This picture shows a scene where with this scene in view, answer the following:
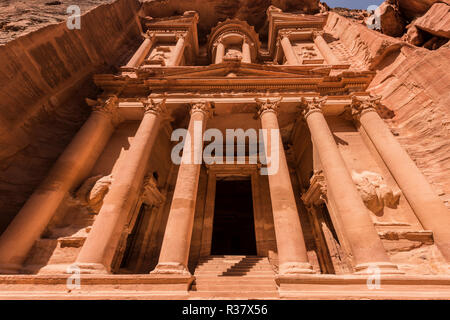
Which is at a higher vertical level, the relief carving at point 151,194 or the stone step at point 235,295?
the relief carving at point 151,194

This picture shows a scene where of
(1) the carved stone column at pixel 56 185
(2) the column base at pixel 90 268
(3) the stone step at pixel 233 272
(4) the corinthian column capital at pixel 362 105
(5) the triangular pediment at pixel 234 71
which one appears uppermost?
(5) the triangular pediment at pixel 234 71

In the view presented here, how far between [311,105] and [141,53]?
47.1ft

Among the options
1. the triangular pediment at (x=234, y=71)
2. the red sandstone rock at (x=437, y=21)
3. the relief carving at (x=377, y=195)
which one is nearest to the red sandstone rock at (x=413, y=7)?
the red sandstone rock at (x=437, y=21)

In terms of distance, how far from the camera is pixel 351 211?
6.73 m

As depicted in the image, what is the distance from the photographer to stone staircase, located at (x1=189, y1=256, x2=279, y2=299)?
4.64 m

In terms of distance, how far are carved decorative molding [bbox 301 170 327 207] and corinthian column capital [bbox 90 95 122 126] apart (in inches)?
411

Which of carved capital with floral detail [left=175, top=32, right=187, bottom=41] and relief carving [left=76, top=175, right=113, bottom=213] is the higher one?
carved capital with floral detail [left=175, top=32, right=187, bottom=41]

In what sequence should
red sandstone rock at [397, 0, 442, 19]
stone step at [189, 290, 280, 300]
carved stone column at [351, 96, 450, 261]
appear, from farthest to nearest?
1. red sandstone rock at [397, 0, 442, 19]
2. carved stone column at [351, 96, 450, 261]
3. stone step at [189, 290, 280, 300]

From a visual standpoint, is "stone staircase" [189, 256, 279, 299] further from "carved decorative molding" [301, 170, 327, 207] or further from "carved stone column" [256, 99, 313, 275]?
"carved decorative molding" [301, 170, 327, 207]

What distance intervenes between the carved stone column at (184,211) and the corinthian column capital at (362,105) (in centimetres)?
745

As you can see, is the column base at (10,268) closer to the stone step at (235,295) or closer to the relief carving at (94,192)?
the relief carving at (94,192)

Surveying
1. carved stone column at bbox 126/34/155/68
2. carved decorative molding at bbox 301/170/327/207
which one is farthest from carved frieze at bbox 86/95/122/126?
carved decorative molding at bbox 301/170/327/207

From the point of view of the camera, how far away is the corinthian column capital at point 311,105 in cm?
983
